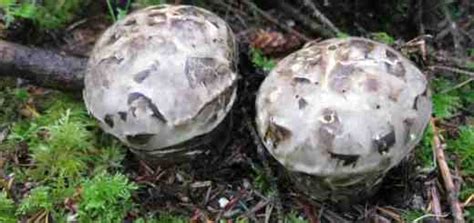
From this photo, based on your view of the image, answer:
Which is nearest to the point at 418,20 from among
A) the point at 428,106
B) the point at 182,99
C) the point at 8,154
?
the point at 428,106

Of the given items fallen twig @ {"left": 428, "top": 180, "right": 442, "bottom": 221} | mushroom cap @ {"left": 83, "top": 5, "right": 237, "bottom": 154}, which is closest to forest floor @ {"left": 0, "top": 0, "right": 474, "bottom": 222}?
fallen twig @ {"left": 428, "top": 180, "right": 442, "bottom": 221}

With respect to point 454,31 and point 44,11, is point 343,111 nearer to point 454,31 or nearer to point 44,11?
point 454,31

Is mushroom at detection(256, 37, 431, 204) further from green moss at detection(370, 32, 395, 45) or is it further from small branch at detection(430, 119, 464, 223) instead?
green moss at detection(370, 32, 395, 45)

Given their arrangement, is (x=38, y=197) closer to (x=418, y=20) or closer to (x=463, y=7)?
(x=418, y=20)

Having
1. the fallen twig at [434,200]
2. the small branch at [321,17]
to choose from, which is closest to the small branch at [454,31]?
the small branch at [321,17]

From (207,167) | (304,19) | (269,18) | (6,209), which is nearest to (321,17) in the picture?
(304,19)

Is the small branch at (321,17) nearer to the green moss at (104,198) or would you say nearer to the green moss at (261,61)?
the green moss at (261,61)
